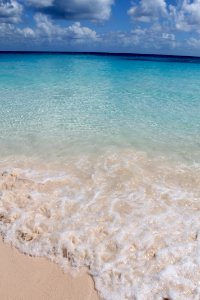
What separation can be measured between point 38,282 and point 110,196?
8.56ft

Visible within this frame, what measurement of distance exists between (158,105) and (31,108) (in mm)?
6727

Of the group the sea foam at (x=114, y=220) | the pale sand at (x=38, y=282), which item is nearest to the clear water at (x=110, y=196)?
the sea foam at (x=114, y=220)

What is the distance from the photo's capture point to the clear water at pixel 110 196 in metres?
4.46

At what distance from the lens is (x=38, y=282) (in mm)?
4199

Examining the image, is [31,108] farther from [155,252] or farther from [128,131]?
[155,252]

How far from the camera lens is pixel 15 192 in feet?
20.5

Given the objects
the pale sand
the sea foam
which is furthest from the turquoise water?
the pale sand

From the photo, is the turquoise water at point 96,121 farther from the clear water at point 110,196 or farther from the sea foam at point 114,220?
the sea foam at point 114,220

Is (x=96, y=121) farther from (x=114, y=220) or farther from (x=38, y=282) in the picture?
(x=38, y=282)

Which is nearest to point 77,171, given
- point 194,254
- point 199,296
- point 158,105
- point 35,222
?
point 35,222

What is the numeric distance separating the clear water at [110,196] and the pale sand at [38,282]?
0.18 meters

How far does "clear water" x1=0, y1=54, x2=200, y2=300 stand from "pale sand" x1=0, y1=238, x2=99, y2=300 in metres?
0.18

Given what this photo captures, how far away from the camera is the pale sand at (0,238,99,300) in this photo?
4.03 m

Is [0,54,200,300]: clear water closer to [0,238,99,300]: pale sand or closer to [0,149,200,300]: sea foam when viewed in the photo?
[0,149,200,300]: sea foam
